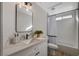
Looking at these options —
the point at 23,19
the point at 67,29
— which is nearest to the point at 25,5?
the point at 23,19

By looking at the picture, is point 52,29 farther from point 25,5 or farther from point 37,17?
point 25,5

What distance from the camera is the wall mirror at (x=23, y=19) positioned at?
1.30 meters

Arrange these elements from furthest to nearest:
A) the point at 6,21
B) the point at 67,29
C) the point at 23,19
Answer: the point at 67,29 < the point at 23,19 < the point at 6,21

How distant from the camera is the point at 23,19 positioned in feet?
4.69

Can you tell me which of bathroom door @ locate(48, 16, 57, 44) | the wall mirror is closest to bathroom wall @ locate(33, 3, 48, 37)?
the wall mirror

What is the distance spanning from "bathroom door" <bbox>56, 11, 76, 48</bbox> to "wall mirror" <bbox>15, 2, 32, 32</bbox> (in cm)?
142

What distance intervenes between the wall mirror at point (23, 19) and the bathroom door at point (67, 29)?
142 cm

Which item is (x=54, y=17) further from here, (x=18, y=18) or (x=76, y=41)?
(x=18, y=18)

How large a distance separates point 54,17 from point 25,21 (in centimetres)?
149

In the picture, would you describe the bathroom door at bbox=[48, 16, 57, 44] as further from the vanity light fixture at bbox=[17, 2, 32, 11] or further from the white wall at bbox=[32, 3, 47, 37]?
the vanity light fixture at bbox=[17, 2, 32, 11]

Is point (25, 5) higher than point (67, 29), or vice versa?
point (25, 5)

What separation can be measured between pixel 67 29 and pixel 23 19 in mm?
1785

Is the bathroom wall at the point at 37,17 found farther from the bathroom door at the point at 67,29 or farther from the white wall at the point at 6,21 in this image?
the bathroom door at the point at 67,29

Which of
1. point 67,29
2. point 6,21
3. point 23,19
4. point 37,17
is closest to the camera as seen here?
point 6,21
